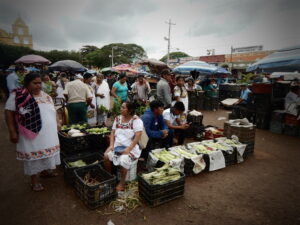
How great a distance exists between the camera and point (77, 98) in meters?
4.98

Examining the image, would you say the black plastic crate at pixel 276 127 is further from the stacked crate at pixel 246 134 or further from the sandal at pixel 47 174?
the sandal at pixel 47 174

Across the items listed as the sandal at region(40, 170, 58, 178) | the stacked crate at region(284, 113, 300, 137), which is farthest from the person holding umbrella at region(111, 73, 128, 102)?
the stacked crate at region(284, 113, 300, 137)

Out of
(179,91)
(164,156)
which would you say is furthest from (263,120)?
(164,156)

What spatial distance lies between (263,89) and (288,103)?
983mm

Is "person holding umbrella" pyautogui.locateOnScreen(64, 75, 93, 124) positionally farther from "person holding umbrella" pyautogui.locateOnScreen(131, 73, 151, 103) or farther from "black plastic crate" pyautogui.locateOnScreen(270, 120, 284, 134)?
"black plastic crate" pyautogui.locateOnScreen(270, 120, 284, 134)

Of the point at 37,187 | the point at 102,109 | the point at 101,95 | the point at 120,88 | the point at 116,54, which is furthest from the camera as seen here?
the point at 116,54

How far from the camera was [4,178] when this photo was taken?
139 inches

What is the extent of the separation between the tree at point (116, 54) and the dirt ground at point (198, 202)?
44739 millimetres

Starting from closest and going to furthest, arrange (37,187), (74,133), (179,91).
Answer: (37,187) → (74,133) → (179,91)

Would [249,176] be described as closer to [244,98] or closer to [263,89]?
[263,89]

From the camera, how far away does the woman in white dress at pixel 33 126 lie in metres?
2.69

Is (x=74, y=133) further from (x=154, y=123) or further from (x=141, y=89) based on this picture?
(x=141, y=89)

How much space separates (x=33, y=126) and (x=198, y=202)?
291 cm

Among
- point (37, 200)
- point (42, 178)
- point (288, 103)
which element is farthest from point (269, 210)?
point (288, 103)
